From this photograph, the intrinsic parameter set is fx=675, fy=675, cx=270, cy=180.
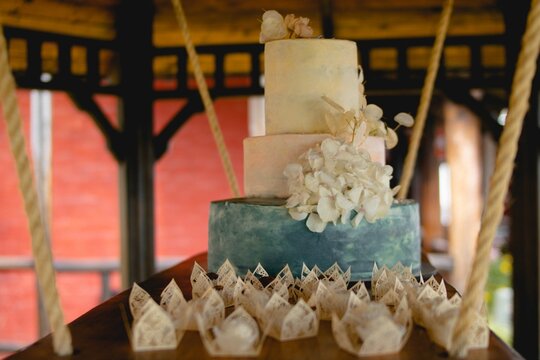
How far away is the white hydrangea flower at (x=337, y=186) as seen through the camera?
4.14 ft

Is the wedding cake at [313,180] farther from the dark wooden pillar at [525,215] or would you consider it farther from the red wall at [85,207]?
the red wall at [85,207]

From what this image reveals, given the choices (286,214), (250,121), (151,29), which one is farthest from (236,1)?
(250,121)

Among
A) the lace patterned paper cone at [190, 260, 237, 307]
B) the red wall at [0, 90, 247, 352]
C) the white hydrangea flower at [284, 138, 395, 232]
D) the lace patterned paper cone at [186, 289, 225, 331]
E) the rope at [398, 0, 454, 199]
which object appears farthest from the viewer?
the red wall at [0, 90, 247, 352]

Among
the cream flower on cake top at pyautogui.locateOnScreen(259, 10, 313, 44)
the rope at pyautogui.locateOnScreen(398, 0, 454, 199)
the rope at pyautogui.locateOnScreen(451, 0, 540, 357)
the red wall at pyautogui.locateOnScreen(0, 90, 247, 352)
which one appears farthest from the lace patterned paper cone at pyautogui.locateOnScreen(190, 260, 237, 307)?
the red wall at pyautogui.locateOnScreen(0, 90, 247, 352)

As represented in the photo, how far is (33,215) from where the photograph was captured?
2.76 feet

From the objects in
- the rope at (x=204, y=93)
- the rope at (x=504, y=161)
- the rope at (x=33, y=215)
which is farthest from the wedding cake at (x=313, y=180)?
the rope at (x=33, y=215)

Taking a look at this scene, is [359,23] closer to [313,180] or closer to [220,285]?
[313,180]

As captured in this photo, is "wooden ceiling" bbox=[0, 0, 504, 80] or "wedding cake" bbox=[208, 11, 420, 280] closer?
"wedding cake" bbox=[208, 11, 420, 280]

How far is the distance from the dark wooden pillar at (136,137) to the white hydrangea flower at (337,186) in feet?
6.50

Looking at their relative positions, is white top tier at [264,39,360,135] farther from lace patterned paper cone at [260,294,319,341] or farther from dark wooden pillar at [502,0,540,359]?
dark wooden pillar at [502,0,540,359]

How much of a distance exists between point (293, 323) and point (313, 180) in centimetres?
42

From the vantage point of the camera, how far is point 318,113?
60.0 inches

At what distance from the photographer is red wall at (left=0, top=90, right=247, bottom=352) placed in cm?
560

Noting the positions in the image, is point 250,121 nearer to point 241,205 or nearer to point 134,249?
point 134,249
